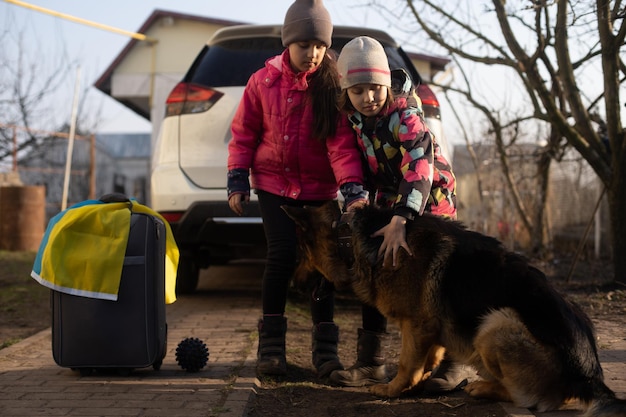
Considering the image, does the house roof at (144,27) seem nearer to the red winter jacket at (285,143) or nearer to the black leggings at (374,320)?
the red winter jacket at (285,143)

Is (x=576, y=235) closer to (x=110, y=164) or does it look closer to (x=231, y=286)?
(x=231, y=286)

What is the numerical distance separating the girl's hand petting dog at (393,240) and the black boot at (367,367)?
756 millimetres

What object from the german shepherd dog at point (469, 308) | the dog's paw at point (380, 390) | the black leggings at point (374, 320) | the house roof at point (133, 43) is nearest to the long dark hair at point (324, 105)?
the german shepherd dog at point (469, 308)

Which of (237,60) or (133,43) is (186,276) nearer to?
(237,60)

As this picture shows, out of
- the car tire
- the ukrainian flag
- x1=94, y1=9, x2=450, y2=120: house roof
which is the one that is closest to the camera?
the ukrainian flag

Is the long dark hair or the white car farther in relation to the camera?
the white car

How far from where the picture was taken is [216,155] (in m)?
5.70

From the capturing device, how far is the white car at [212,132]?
565 cm

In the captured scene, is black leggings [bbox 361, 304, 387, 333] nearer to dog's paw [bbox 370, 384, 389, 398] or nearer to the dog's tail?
dog's paw [bbox 370, 384, 389, 398]

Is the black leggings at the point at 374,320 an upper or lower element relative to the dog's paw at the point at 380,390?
upper

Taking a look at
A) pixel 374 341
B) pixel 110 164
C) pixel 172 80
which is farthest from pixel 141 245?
pixel 110 164

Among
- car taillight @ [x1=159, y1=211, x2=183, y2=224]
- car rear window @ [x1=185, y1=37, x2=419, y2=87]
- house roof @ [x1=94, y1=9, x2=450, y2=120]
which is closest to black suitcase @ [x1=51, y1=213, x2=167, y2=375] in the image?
car taillight @ [x1=159, y1=211, x2=183, y2=224]

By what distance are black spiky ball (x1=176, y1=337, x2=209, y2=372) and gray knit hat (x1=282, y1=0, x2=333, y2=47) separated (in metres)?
1.82

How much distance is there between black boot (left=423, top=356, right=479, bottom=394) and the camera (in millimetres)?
3627
